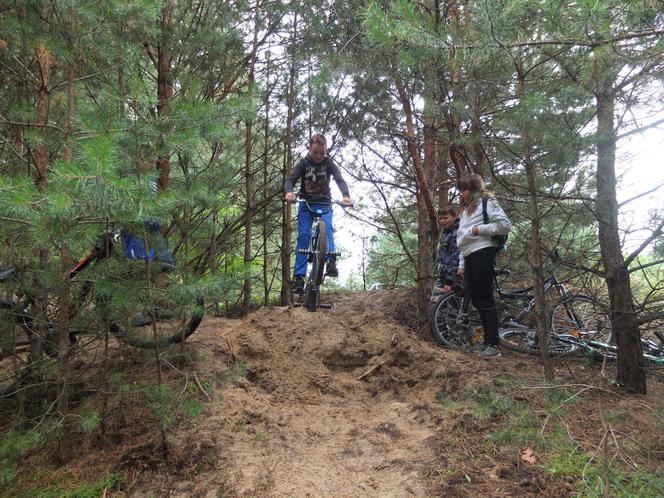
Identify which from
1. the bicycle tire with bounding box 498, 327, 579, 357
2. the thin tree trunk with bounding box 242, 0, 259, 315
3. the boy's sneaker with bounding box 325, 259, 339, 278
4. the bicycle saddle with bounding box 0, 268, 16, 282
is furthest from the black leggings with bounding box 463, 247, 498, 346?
the bicycle saddle with bounding box 0, 268, 16, 282

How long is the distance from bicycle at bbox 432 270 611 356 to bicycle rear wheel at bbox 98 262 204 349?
3.08m

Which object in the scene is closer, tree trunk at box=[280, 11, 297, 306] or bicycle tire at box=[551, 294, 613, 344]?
bicycle tire at box=[551, 294, 613, 344]

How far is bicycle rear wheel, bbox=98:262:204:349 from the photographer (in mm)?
2568

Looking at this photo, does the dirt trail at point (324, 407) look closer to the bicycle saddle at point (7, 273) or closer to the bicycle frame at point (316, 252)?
the bicycle frame at point (316, 252)

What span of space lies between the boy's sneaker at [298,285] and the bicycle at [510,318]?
5.19 ft

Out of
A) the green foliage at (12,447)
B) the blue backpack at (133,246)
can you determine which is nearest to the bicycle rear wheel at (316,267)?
the blue backpack at (133,246)

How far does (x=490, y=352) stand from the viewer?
437 centimetres

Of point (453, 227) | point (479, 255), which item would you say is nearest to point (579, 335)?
point (479, 255)

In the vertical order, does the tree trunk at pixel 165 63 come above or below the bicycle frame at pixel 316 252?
above

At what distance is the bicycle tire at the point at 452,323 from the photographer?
16.4 feet

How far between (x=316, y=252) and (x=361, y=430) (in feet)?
7.14

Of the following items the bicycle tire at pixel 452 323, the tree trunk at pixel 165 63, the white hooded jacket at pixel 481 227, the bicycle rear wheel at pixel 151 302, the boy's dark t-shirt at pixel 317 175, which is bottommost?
the bicycle tire at pixel 452 323

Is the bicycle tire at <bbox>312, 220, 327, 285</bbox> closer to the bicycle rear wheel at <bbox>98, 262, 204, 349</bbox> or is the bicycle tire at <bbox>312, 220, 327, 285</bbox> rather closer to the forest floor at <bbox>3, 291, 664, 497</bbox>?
the forest floor at <bbox>3, 291, 664, 497</bbox>

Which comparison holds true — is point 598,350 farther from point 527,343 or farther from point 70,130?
point 70,130
